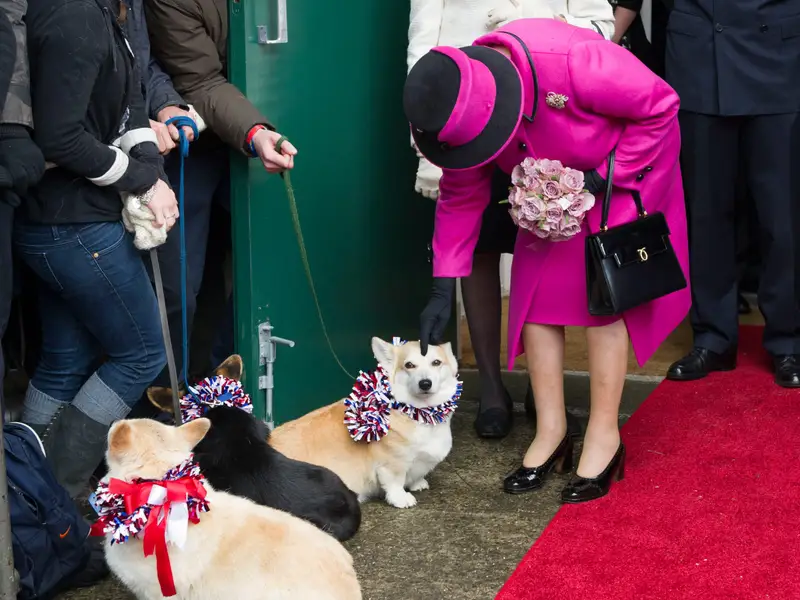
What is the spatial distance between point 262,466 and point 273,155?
909 millimetres

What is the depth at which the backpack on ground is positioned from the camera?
2439 millimetres

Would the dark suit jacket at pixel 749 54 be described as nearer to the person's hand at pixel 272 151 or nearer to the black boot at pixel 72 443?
the person's hand at pixel 272 151

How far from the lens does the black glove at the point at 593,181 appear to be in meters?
2.97

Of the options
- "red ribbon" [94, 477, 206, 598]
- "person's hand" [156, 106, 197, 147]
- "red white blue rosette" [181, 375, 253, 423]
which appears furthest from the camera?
"person's hand" [156, 106, 197, 147]

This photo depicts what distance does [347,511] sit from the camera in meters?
2.91

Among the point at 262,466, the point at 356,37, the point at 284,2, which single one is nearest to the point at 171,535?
the point at 262,466

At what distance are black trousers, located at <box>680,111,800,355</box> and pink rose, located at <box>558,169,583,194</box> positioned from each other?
1399mm

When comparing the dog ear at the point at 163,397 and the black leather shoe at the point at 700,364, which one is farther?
the black leather shoe at the point at 700,364

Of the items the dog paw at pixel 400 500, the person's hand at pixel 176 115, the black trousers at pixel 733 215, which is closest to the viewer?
the person's hand at pixel 176 115

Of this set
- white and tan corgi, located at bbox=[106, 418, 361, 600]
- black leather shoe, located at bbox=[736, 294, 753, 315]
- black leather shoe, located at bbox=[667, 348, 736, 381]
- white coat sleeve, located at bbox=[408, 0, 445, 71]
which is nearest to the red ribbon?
white and tan corgi, located at bbox=[106, 418, 361, 600]

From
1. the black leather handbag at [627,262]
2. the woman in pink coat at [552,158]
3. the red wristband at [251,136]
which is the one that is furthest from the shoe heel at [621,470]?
the red wristband at [251,136]

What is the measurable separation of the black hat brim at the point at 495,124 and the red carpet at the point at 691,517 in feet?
3.42

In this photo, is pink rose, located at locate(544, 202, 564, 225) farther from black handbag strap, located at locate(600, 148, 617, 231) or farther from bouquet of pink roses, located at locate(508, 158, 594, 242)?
black handbag strap, located at locate(600, 148, 617, 231)

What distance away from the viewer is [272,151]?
309cm
